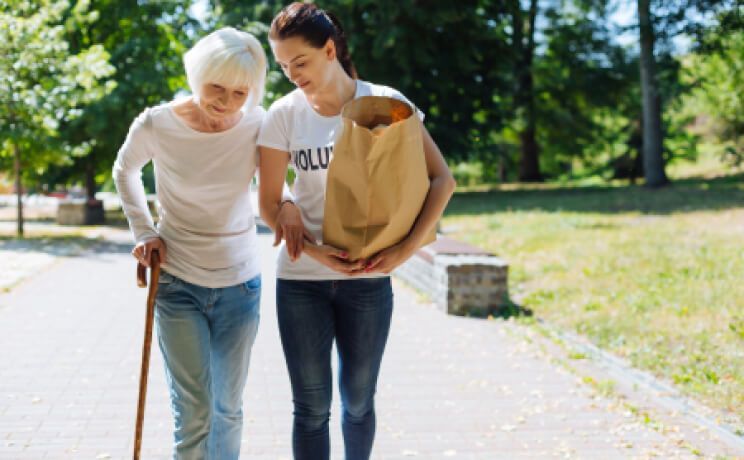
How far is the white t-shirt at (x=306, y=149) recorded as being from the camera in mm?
2994

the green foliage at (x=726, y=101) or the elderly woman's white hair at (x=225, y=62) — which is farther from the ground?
the green foliage at (x=726, y=101)

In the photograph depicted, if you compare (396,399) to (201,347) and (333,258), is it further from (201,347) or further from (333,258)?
(333,258)

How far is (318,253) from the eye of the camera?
2.93 meters

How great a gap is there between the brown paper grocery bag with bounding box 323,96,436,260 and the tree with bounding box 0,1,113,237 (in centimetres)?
1052

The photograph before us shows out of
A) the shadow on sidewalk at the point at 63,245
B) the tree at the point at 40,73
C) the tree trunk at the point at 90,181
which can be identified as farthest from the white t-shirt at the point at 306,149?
the tree trunk at the point at 90,181

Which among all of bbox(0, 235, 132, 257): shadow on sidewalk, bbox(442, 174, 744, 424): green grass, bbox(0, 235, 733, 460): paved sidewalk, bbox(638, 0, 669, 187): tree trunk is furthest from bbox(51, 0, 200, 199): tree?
bbox(0, 235, 733, 460): paved sidewalk

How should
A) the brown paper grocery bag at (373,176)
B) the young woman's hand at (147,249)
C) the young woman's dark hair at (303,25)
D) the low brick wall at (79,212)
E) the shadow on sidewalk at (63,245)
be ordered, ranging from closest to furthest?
the brown paper grocery bag at (373,176) < the young woman's dark hair at (303,25) < the young woman's hand at (147,249) < the shadow on sidewalk at (63,245) < the low brick wall at (79,212)

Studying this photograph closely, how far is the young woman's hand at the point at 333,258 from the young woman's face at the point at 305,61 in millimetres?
549

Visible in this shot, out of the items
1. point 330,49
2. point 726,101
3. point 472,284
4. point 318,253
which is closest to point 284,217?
point 318,253

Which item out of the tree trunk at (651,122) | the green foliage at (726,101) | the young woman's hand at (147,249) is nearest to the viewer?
the young woman's hand at (147,249)

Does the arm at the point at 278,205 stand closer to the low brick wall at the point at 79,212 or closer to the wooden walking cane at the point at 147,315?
the wooden walking cane at the point at 147,315

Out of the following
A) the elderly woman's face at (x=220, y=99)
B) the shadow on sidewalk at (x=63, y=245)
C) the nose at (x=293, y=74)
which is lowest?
the shadow on sidewalk at (x=63, y=245)

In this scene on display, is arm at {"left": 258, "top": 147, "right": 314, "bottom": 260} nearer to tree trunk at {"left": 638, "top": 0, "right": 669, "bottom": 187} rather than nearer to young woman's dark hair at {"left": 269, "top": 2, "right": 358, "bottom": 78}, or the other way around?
young woman's dark hair at {"left": 269, "top": 2, "right": 358, "bottom": 78}

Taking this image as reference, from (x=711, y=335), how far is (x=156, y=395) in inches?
168
